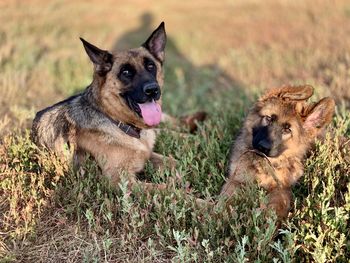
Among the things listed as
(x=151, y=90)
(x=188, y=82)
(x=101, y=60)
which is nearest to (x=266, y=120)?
(x=151, y=90)

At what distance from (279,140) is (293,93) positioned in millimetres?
429

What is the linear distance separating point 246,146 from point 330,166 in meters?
0.78

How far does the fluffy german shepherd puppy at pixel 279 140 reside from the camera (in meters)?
4.58

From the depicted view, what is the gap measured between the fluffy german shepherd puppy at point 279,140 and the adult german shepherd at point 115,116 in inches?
31.7

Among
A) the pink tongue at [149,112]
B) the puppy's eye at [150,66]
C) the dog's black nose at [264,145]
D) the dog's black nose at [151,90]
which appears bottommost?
the pink tongue at [149,112]

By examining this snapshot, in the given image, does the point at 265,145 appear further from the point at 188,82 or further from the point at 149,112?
the point at 188,82

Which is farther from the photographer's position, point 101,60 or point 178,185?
point 101,60

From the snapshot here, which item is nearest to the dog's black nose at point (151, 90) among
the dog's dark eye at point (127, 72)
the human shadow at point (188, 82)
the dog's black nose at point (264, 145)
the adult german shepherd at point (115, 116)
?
the adult german shepherd at point (115, 116)

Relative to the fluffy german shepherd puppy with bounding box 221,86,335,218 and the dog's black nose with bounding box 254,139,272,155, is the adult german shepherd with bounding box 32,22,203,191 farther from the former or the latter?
the dog's black nose with bounding box 254,139,272,155

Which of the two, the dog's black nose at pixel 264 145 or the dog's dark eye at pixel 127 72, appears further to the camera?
the dog's dark eye at pixel 127 72

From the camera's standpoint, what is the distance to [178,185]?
4.60m

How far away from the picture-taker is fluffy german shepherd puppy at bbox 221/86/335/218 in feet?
15.0

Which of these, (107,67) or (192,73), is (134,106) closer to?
(107,67)

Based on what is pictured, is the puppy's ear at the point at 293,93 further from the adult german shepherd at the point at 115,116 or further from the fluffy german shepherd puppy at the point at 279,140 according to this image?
the adult german shepherd at the point at 115,116
